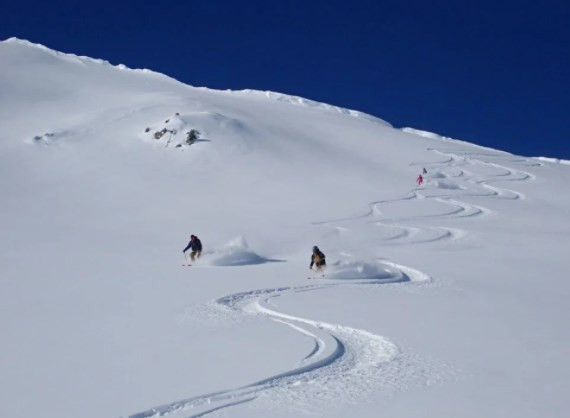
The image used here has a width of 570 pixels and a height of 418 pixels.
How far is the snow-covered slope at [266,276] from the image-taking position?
31.0 ft

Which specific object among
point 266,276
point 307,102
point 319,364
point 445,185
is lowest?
point 319,364

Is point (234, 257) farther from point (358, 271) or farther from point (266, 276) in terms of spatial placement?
point (358, 271)

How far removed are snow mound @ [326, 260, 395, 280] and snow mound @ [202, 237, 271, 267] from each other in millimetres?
2960

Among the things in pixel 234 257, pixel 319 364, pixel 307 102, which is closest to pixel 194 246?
pixel 234 257

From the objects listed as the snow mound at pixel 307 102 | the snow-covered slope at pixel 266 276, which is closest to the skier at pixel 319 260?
the snow-covered slope at pixel 266 276

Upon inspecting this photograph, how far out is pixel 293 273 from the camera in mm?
19672

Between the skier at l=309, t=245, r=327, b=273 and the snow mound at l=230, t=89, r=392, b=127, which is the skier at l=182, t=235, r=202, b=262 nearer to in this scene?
the skier at l=309, t=245, r=327, b=273

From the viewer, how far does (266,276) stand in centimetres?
1895

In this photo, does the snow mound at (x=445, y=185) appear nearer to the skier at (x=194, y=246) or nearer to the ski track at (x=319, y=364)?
the ski track at (x=319, y=364)

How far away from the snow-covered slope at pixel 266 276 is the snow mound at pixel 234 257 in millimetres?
96

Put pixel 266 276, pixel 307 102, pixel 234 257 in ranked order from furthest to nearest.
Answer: pixel 307 102 < pixel 234 257 < pixel 266 276

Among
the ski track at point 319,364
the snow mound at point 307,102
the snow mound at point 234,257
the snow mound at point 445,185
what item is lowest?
the ski track at point 319,364

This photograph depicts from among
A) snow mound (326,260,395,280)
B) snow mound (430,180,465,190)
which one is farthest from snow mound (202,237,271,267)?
snow mound (430,180,465,190)

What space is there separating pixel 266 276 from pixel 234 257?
116 inches
